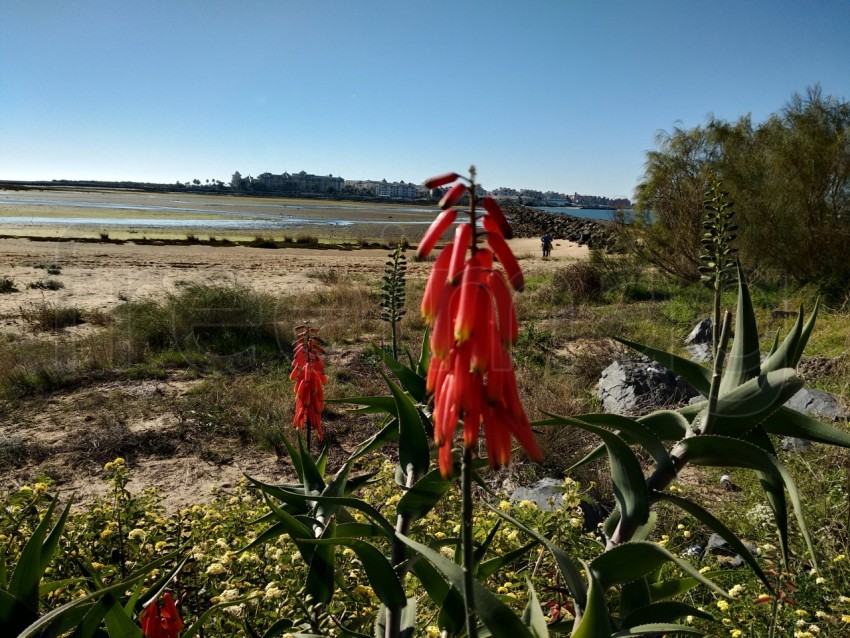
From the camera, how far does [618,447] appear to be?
41.5 inches

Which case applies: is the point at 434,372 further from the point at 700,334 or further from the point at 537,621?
the point at 700,334

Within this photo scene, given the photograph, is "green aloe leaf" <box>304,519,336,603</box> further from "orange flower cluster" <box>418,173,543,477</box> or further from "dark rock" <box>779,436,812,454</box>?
"dark rock" <box>779,436,812,454</box>

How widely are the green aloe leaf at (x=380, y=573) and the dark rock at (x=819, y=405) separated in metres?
5.60

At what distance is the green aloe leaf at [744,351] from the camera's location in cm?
124

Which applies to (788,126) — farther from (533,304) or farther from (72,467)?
(72,467)

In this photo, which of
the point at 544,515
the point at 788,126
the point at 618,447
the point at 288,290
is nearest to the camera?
the point at 618,447

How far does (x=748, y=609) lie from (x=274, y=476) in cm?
424

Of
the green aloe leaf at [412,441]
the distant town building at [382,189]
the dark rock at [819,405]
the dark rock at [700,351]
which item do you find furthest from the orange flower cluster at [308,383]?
the distant town building at [382,189]

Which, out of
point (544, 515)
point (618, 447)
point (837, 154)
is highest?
point (837, 154)

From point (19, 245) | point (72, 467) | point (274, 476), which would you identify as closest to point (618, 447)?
point (274, 476)

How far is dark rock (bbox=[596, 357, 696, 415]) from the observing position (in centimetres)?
649

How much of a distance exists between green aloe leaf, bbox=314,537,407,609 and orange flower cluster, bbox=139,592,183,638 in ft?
2.80

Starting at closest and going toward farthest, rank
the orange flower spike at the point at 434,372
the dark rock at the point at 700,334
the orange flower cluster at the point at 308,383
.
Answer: the orange flower spike at the point at 434,372 → the orange flower cluster at the point at 308,383 → the dark rock at the point at 700,334

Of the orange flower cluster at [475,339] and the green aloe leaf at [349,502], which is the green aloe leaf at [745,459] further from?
the green aloe leaf at [349,502]
